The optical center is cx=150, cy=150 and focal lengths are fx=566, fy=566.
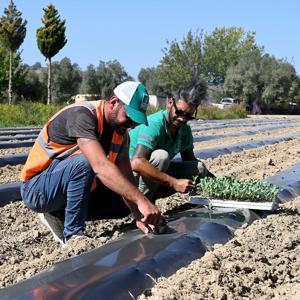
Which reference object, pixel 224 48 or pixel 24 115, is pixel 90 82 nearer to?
pixel 224 48

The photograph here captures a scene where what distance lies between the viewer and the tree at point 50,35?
987 inches

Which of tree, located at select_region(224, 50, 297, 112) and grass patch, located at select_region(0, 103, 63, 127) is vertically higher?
tree, located at select_region(224, 50, 297, 112)

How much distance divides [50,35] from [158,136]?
72.4 feet

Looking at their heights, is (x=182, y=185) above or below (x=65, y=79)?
below

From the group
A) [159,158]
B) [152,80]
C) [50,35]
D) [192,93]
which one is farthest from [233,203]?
[152,80]

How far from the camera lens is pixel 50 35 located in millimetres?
25172

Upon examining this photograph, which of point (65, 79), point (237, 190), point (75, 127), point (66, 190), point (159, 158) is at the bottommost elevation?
point (237, 190)

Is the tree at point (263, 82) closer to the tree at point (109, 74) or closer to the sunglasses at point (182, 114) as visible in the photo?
the tree at point (109, 74)

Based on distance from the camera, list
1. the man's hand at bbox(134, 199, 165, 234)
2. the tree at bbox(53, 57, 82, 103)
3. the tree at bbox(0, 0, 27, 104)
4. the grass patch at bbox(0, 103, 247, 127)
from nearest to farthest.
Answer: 1. the man's hand at bbox(134, 199, 165, 234)
2. the grass patch at bbox(0, 103, 247, 127)
3. the tree at bbox(0, 0, 27, 104)
4. the tree at bbox(53, 57, 82, 103)

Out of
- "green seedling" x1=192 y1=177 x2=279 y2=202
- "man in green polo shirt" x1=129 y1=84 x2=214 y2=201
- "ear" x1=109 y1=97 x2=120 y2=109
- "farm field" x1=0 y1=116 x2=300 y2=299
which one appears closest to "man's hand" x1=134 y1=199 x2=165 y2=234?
"farm field" x1=0 y1=116 x2=300 y2=299

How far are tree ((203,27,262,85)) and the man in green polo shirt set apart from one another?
52002 millimetres

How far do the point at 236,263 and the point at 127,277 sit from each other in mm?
678

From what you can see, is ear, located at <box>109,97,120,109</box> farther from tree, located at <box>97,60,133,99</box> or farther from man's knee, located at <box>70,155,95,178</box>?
tree, located at <box>97,60,133,99</box>

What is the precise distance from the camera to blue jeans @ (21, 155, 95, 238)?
130 inches
